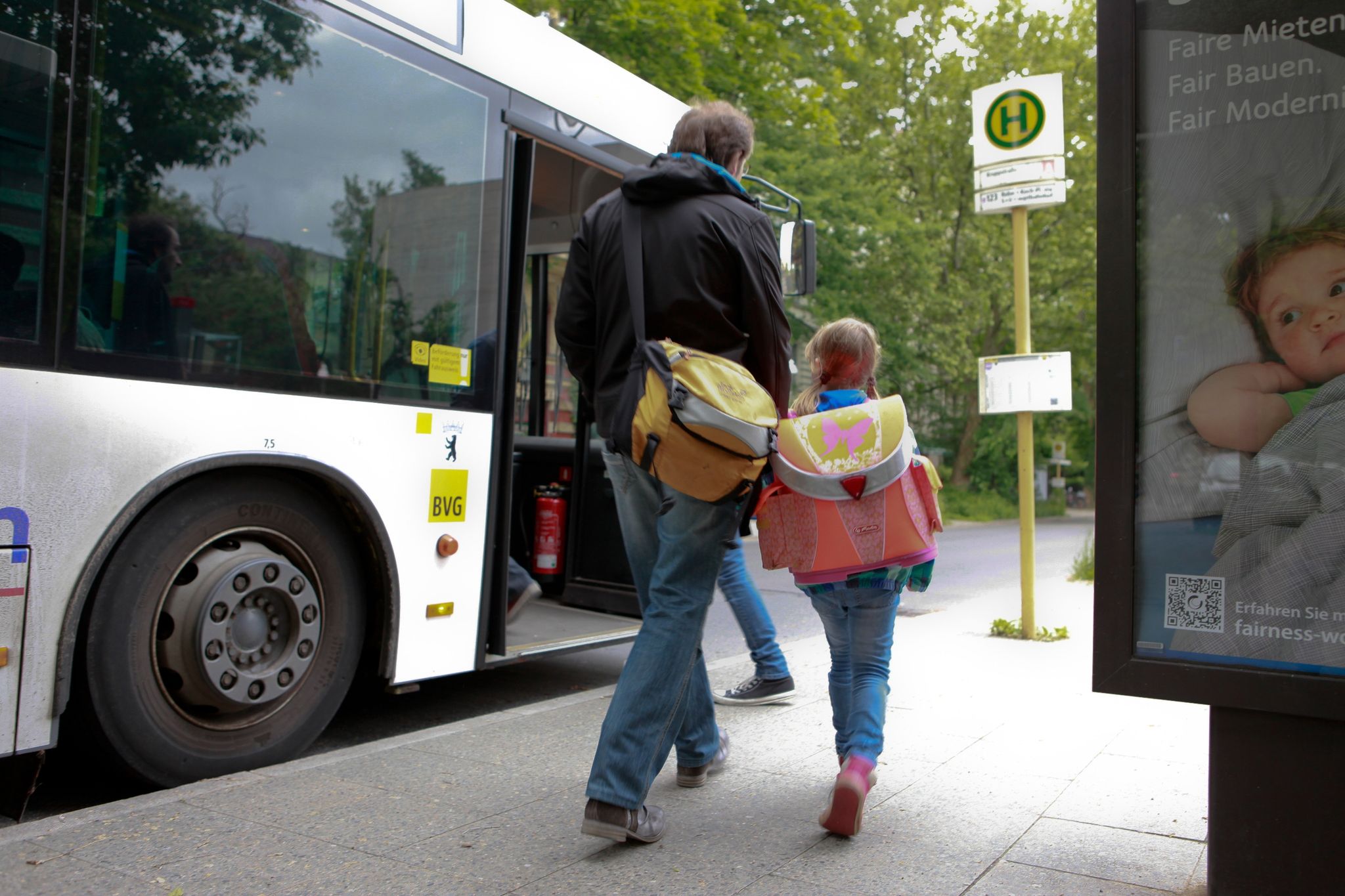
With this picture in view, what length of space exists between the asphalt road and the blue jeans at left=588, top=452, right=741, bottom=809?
2.01 m

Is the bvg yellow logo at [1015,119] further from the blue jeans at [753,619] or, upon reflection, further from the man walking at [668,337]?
the man walking at [668,337]

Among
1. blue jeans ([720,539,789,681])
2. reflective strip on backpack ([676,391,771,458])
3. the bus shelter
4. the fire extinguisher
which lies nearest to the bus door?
the fire extinguisher

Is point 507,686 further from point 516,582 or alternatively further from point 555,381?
point 555,381

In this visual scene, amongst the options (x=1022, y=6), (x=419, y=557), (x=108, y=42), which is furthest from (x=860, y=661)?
(x=1022, y=6)

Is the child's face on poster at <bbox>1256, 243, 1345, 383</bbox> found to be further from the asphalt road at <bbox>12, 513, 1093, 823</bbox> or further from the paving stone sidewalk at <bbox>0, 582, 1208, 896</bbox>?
the asphalt road at <bbox>12, 513, 1093, 823</bbox>

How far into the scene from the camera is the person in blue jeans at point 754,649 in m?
5.00

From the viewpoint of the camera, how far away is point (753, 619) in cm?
513

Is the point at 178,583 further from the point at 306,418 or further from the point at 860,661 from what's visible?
the point at 860,661

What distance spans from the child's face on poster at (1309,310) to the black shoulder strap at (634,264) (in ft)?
4.95

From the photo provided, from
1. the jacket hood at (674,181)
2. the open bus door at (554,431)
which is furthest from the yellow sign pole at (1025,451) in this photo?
the jacket hood at (674,181)

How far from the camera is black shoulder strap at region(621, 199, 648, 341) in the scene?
303 centimetres

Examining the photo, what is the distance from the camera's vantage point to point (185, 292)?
12.2 feet

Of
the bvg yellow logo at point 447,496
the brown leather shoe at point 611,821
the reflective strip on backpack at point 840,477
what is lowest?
the brown leather shoe at point 611,821

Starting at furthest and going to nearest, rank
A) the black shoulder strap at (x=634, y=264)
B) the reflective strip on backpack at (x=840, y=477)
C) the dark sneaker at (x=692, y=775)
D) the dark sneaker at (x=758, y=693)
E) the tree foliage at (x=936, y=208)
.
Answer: the tree foliage at (x=936, y=208)
the dark sneaker at (x=758, y=693)
the dark sneaker at (x=692, y=775)
the reflective strip on backpack at (x=840, y=477)
the black shoulder strap at (x=634, y=264)
